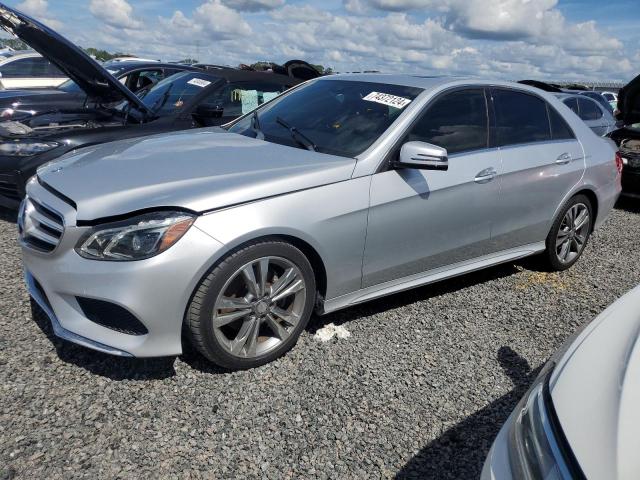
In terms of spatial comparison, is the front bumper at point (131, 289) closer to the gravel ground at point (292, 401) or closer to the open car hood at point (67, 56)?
the gravel ground at point (292, 401)

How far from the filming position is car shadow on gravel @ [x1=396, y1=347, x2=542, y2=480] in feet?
7.59

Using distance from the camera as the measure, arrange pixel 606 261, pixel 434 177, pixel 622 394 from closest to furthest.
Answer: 1. pixel 622 394
2. pixel 434 177
3. pixel 606 261

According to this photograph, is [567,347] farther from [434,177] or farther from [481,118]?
[481,118]

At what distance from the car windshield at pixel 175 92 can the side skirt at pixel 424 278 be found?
11.6 ft

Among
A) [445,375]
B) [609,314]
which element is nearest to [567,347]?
[609,314]

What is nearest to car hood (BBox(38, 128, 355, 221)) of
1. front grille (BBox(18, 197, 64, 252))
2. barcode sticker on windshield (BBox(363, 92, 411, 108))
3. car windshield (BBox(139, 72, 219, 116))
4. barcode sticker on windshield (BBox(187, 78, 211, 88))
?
front grille (BBox(18, 197, 64, 252))

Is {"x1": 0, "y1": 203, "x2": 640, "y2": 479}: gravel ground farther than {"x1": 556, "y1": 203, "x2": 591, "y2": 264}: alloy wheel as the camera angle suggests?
No

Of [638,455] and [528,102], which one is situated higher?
[528,102]

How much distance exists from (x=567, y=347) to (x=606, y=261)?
384cm

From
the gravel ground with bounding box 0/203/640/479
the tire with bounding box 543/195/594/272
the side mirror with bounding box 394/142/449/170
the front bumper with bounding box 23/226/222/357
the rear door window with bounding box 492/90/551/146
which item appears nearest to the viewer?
the gravel ground with bounding box 0/203/640/479

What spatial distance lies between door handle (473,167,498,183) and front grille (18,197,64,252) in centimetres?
253

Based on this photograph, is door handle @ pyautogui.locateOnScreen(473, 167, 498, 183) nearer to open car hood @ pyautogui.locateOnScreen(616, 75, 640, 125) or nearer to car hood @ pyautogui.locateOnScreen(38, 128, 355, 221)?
car hood @ pyautogui.locateOnScreen(38, 128, 355, 221)

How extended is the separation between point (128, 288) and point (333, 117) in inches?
70.7

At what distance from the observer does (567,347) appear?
6.16 ft
